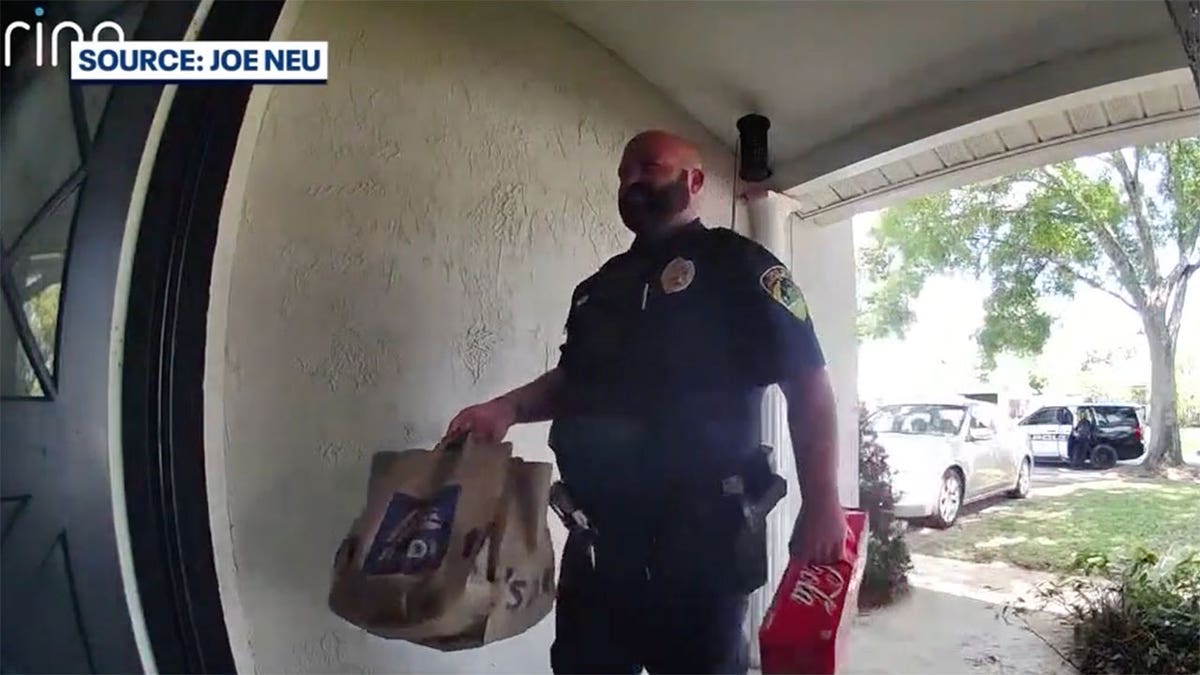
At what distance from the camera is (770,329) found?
937mm

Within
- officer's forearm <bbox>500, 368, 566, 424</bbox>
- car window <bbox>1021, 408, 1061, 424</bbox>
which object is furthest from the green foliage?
officer's forearm <bbox>500, 368, 566, 424</bbox>

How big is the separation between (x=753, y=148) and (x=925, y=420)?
0.63 m

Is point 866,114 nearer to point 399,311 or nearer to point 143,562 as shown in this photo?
point 399,311

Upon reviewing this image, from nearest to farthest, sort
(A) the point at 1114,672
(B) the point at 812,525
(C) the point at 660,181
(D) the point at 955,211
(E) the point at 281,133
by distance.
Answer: (B) the point at 812,525 < (C) the point at 660,181 < (E) the point at 281,133 < (A) the point at 1114,672 < (D) the point at 955,211

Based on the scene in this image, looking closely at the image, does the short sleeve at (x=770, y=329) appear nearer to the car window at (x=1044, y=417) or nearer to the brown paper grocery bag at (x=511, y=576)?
the brown paper grocery bag at (x=511, y=576)

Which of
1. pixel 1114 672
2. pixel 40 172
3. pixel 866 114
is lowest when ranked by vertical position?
pixel 1114 672

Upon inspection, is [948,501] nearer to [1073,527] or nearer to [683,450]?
[1073,527]

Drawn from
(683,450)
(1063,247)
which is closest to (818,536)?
(683,450)

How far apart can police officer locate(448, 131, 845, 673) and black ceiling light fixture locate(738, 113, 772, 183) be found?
0.35 m

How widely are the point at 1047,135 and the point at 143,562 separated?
1.52 metres

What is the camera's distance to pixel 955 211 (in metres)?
1.54

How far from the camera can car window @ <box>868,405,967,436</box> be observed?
1538 mm

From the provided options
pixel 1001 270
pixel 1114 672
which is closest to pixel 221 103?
pixel 1001 270

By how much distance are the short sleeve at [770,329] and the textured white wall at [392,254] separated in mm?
202
